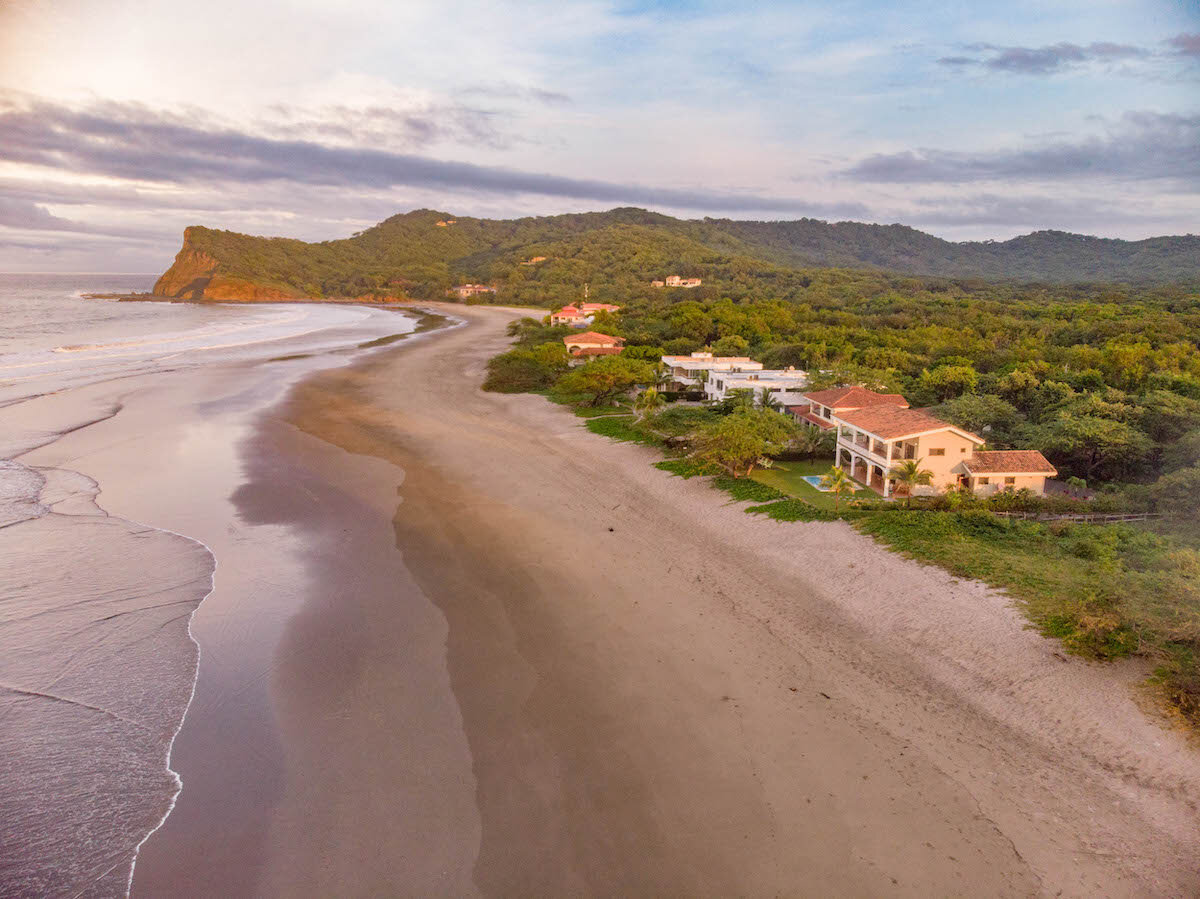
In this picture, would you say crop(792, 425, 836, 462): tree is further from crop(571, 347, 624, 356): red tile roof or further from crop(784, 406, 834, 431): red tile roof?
crop(571, 347, 624, 356): red tile roof

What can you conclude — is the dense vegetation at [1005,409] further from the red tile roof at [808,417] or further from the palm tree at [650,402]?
the red tile roof at [808,417]

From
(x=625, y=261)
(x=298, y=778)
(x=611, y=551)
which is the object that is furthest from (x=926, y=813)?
(x=625, y=261)

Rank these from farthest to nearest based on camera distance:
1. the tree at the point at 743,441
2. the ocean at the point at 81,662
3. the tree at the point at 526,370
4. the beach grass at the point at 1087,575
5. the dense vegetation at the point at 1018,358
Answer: the tree at the point at 526,370 → the dense vegetation at the point at 1018,358 → the tree at the point at 743,441 → the beach grass at the point at 1087,575 → the ocean at the point at 81,662

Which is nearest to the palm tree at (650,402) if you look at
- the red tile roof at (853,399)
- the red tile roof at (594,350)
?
the red tile roof at (853,399)

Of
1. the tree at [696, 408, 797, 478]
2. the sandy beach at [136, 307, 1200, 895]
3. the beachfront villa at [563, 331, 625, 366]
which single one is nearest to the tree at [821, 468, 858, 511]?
the sandy beach at [136, 307, 1200, 895]

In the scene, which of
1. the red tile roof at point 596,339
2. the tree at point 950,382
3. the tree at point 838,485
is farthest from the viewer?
the red tile roof at point 596,339

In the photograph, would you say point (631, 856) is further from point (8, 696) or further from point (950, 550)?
point (950, 550)
